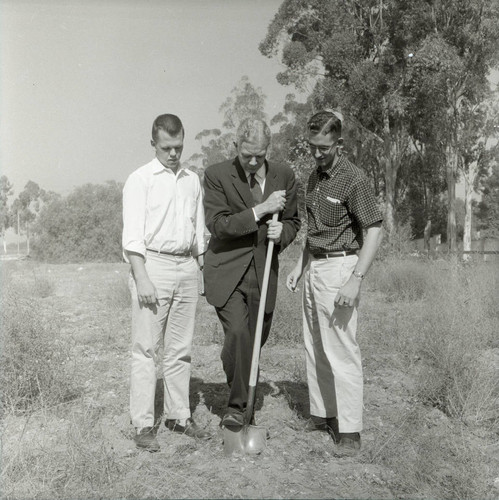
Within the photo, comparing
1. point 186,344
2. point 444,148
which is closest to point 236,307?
point 186,344

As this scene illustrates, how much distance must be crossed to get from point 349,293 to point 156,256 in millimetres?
1209

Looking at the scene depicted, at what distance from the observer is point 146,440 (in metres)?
3.57

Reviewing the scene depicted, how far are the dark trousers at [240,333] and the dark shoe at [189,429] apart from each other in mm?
287

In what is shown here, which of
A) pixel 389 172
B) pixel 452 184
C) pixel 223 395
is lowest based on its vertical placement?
pixel 223 395

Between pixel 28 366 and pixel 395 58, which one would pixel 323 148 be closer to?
pixel 28 366

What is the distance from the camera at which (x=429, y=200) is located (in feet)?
103

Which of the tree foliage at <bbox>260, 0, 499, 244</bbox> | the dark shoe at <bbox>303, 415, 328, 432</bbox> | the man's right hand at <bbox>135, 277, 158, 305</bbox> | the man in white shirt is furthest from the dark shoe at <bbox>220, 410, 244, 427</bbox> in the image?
the tree foliage at <bbox>260, 0, 499, 244</bbox>

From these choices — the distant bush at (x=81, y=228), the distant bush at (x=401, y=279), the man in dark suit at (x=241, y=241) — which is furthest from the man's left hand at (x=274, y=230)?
the distant bush at (x=81, y=228)

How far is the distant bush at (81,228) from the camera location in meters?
36.5

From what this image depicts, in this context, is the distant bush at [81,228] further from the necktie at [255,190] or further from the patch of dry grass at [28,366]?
the necktie at [255,190]

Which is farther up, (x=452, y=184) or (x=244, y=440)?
(x=452, y=184)

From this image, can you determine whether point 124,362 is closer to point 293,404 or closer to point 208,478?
point 293,404

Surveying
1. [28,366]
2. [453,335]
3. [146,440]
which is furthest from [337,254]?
[28,366]

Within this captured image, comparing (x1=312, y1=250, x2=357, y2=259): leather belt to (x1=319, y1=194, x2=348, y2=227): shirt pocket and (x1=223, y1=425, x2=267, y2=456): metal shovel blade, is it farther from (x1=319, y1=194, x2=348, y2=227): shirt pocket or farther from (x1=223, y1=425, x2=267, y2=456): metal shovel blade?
(x1=223, y1=425, x2=267, y2=456): metal shovel blade
